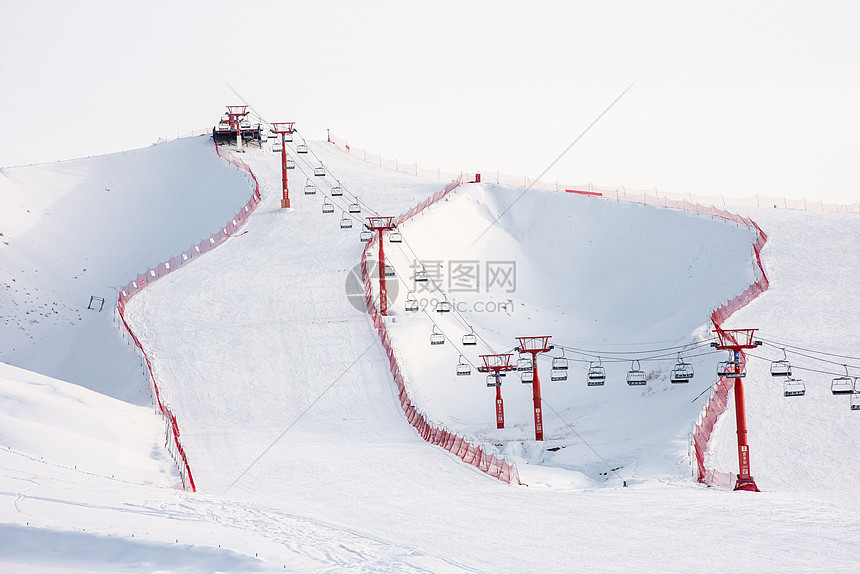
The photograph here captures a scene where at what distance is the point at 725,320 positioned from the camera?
46.8 meters

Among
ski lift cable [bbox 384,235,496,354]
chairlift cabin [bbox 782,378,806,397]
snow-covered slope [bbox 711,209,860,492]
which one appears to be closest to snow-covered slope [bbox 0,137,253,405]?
ski lift cable [bbox 384,235,496,354]

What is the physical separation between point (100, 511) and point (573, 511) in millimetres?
11406

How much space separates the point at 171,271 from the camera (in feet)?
186

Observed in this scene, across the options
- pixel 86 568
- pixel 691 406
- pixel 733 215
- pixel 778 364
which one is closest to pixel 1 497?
pixel 86 568

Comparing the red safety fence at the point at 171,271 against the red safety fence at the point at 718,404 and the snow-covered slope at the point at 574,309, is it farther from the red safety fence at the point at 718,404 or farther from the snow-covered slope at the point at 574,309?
the red safety fence at the point at 718,404

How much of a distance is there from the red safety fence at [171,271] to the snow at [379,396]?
58cm

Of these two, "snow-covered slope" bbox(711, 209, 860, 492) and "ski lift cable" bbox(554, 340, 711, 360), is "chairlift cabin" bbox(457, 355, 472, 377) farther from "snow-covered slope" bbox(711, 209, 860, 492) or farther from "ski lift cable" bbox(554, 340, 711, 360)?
"ski lift cable" bbox(554, 340, 711, 360)

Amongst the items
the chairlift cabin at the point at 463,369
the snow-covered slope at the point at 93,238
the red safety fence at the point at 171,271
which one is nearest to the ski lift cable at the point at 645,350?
the chairlift cabin at the point at 463,369

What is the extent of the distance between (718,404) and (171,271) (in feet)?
102

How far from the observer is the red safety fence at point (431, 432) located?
33.7m

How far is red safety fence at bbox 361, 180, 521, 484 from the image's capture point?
33688 millimetres

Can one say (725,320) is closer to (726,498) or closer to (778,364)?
(778,364)

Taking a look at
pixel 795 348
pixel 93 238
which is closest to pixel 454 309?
pixel 795 348

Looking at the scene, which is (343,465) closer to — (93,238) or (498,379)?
(498,379)
